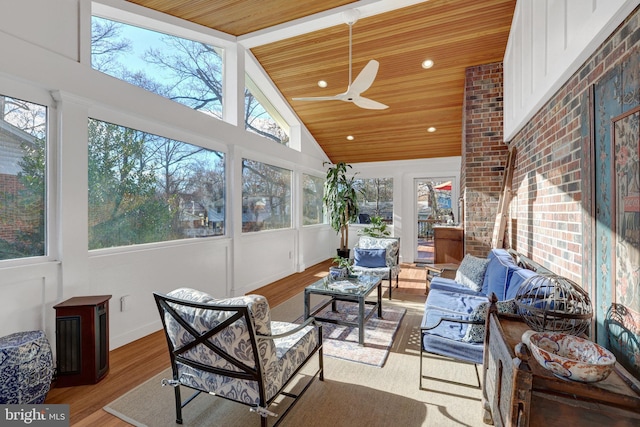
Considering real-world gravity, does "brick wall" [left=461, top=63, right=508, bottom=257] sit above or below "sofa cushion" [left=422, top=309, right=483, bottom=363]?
above

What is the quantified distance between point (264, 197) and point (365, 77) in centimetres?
266

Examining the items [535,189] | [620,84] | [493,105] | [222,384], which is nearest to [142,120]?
[222,384]

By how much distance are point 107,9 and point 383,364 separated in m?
4.10

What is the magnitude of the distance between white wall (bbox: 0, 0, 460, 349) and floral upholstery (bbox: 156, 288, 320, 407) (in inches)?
53.1

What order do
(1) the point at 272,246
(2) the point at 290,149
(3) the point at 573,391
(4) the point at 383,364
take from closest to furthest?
(3) the point at 573,391, (4) the point at 383,364, (1) the point at 272,246, (2) the point at 290,149

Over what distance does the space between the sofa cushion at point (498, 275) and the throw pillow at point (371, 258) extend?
1.55m

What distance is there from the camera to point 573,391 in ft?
3.49


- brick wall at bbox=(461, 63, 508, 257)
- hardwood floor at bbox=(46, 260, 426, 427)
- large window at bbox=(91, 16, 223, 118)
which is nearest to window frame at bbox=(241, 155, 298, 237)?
large window at bbox=(91, 16, 223, 118)

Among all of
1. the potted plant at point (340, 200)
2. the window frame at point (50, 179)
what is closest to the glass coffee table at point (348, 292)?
the window frame at point (50, 179)

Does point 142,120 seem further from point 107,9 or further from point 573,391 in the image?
point 573,391

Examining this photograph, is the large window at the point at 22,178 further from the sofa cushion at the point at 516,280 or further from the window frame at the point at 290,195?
the sofa cushion at the point at 516,280

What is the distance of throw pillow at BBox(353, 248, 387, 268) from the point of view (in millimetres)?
4500

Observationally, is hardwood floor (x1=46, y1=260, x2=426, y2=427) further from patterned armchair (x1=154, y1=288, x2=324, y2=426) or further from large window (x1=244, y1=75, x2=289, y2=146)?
large window (x1=244, y1=75, x2=289, y2=146)

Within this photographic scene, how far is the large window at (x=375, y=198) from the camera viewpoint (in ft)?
23.7
